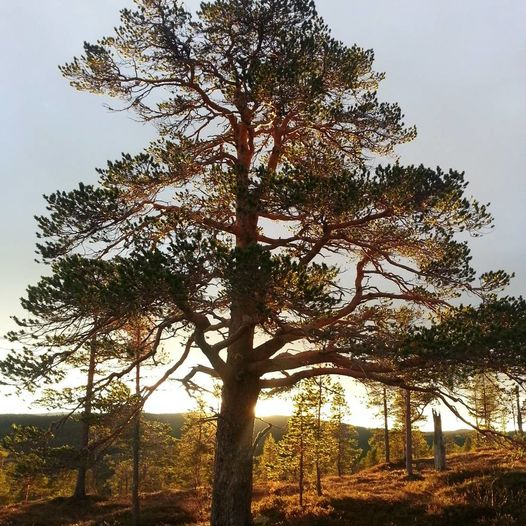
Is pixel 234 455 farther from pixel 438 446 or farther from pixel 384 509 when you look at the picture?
pixel 438 446

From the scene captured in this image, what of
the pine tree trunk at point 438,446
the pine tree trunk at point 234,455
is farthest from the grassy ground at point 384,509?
the pine tree trunk at point 438,446

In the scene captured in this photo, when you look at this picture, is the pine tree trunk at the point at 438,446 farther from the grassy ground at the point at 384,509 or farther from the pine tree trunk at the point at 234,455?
the pine tree trunk at the point at 234,455

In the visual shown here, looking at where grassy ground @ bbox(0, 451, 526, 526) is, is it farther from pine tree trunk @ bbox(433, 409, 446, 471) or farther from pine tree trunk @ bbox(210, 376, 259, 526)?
pine tree trunk @ bbox(433, 409, 446, 471)

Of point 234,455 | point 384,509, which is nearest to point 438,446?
point 384,509

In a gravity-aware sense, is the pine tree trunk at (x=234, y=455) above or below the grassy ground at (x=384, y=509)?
above

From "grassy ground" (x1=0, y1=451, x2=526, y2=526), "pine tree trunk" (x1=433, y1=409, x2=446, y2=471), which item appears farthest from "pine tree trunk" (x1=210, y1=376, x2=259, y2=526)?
"pine tree trunk" (x1=433, y1=409, x2=446, y2=471)

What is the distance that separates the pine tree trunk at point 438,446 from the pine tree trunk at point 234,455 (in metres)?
22.1

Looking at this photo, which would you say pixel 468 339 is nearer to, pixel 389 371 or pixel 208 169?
pixel 389 371

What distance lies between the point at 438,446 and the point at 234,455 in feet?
78.5

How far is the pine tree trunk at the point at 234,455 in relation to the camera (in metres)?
11.6

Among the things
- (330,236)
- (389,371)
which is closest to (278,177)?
(330,236)

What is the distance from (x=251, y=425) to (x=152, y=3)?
11941mm

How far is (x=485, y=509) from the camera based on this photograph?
14375 mm

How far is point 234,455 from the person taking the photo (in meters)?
11.9
